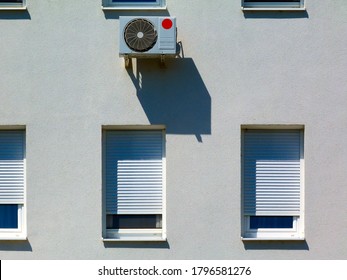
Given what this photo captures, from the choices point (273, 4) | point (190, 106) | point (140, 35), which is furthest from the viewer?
point (273, 4)

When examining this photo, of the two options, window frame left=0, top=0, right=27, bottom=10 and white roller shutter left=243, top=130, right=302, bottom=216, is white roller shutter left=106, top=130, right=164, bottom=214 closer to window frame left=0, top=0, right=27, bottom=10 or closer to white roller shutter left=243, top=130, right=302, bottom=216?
white roller shutter left=243, top=130, right=302, bottom=216

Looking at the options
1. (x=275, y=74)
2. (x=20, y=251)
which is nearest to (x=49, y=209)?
(x=20, y=251)

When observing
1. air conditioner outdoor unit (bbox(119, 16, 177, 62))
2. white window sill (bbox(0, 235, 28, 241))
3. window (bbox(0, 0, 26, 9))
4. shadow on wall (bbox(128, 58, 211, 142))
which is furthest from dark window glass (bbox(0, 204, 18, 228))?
window (bbox(0, 0, 26, 9))

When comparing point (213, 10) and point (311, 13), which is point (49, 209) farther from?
point (311, 13)

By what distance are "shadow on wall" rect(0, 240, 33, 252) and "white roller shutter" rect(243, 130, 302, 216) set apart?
2.83 metres

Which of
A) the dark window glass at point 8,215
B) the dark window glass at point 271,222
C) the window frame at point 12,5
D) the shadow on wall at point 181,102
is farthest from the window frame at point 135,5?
the dark window glass at point 271,222

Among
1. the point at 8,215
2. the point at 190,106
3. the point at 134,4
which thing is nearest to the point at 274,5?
the point at 190,106

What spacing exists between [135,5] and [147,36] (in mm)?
606

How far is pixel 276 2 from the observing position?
25.1 ft

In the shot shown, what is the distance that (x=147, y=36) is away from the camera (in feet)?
24.0

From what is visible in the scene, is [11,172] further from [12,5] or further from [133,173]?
[12,5]

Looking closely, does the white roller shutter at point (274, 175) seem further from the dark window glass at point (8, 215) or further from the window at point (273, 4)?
the dark window glass at point (8, 215)

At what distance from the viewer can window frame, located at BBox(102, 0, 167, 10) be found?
758 cm

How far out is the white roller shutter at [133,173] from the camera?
7.67 m
